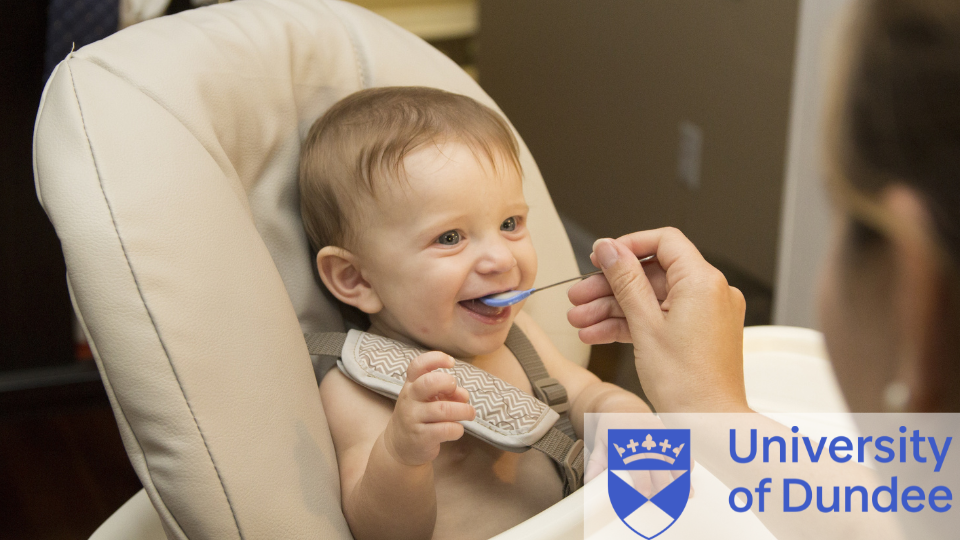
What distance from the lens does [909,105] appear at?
29cm

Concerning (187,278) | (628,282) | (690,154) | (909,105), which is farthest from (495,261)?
(690,154)

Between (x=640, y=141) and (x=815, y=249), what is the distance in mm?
611

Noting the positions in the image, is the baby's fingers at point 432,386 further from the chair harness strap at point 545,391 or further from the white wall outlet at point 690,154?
the white wall outlet at point 690,154

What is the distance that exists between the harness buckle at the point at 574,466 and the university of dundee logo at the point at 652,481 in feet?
0.24

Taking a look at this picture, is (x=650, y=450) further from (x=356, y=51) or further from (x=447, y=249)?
(x=356, y=51)

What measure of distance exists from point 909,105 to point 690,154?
5.35 feet

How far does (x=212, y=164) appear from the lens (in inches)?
24.8

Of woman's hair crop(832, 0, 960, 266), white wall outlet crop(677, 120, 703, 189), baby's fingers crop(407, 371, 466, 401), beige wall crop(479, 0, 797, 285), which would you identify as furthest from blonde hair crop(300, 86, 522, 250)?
white wall outlet crop(677, 120, 703, 189)

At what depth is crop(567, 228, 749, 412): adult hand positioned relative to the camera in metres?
0.55

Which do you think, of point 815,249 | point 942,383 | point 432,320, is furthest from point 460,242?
point 815,249

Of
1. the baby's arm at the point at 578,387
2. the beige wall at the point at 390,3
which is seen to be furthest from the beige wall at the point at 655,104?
the baby's arm at the point at 578,387

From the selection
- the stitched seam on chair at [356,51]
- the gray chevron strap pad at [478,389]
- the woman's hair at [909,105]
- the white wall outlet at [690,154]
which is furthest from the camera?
the white wall outlet at [690,154]

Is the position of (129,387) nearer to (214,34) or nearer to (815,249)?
(214,34)

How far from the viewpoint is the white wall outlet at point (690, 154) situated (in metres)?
1.84
